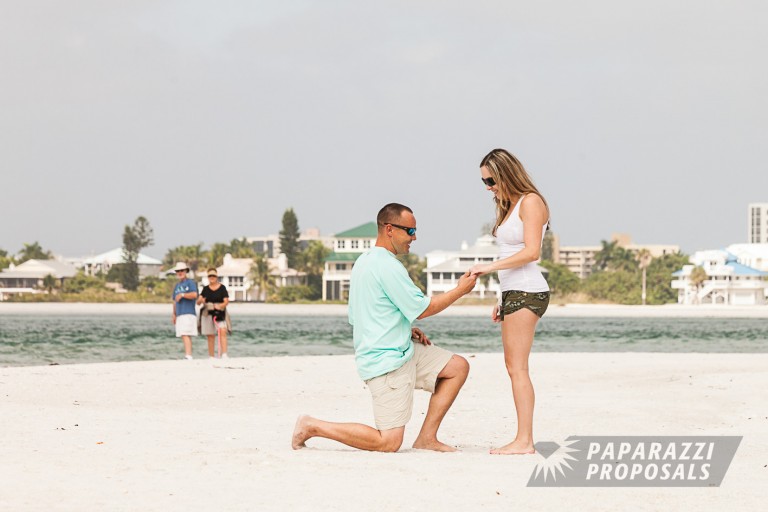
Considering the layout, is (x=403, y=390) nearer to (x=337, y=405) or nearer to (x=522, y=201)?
(x=522, y=201)

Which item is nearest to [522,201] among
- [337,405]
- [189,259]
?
[337,405]

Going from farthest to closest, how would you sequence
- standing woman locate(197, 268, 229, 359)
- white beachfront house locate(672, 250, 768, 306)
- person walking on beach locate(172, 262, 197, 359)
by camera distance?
white beachfront house locate(672, 250, 768, 306)
standing woman locate(197, 268, 229, 359)
person walking on beach locate(172, 262, 197, 359)

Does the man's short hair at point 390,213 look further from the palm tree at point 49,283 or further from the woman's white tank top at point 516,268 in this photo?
the palm tree at point 49,283

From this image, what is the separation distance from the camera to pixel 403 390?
6.55 m

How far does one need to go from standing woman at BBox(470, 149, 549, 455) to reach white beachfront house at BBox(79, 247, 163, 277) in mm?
141193

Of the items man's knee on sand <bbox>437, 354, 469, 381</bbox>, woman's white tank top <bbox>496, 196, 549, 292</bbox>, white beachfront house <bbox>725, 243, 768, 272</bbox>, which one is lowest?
man's knee on sand <bbox>437, 354, 469, 381</bbox>

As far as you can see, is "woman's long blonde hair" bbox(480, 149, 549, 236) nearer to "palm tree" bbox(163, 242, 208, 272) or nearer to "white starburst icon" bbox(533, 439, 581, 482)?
"white starburst icon" bbox(533, 439, 581, 482)

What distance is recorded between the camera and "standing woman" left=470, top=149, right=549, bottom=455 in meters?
6.60

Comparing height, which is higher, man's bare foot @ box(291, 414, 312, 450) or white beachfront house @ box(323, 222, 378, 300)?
white beachfront house @ box(323, 222, 378, 300)

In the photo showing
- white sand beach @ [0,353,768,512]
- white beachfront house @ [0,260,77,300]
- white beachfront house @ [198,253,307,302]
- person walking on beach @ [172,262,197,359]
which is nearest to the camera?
white sand beach @ [0,353,768,512]

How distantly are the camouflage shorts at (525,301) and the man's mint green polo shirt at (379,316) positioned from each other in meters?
0.56

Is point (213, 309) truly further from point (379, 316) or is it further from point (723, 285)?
point (723, 285)

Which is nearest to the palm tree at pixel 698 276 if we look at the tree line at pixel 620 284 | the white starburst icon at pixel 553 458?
the tree line at pixel 620 284

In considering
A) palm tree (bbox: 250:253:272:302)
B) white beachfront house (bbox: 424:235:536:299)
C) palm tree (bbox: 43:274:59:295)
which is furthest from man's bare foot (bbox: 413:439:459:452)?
palm tree (bbox: 43:274:59:295)
